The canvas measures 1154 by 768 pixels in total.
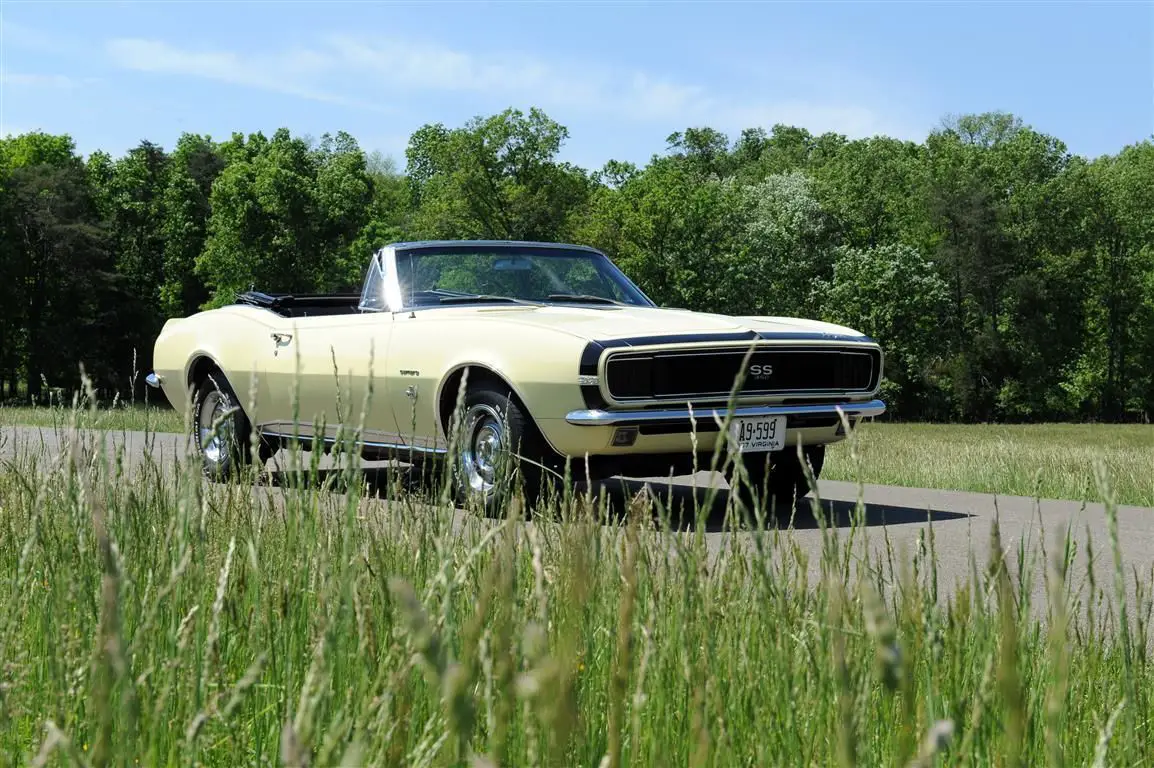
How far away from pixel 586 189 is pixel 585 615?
201ft

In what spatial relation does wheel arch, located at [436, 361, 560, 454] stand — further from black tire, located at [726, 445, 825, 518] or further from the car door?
black tire, located at [726, 445, 825, 518]

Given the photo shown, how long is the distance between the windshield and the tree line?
48.1 m

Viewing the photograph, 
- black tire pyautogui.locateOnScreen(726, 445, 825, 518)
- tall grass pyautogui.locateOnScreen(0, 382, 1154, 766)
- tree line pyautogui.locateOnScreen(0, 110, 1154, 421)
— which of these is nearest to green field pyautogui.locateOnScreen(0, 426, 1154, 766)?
tall grass pyautogui.locateOnScreen(0, 382, 1154, 766)

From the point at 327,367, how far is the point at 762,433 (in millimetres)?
2961

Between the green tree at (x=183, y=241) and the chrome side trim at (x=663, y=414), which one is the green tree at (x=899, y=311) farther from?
the chrome side trim at (x=663, y=414)

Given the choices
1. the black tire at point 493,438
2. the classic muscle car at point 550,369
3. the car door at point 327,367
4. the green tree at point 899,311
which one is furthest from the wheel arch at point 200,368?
the green tree at point 899,311

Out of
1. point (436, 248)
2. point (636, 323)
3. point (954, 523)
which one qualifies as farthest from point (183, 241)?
point (954, 523)

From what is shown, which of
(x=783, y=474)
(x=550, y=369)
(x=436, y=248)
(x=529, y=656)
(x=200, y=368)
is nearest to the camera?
(x=529, y=656)

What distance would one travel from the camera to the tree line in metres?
56.8

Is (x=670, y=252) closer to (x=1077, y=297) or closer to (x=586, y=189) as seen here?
(x=586, y=189)

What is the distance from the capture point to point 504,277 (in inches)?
350

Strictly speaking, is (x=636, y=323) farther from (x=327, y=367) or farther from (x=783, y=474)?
(x=327, y=367)

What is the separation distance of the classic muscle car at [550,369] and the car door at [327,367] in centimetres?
1

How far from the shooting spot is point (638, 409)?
733 cm
